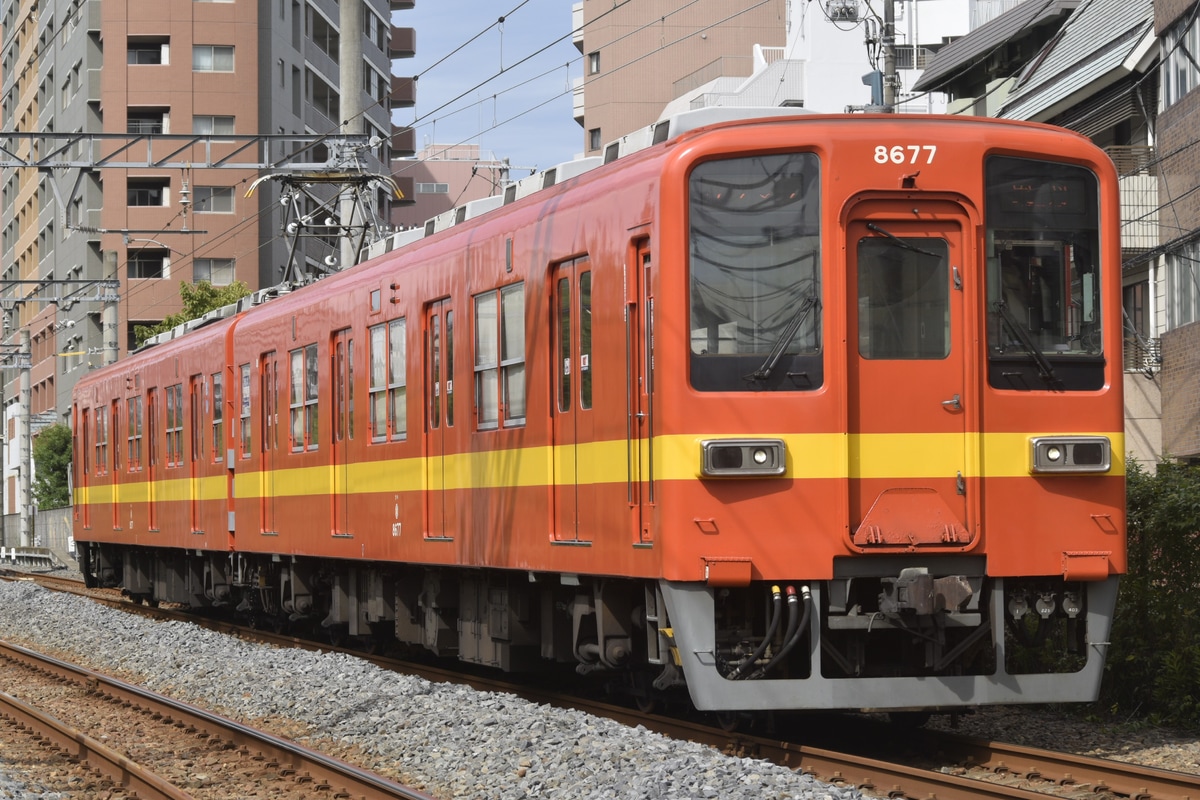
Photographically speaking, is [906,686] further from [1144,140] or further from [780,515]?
[1144,140]

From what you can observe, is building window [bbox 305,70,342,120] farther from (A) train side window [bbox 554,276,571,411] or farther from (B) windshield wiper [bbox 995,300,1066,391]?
(B) windshield wiper [bbox 995,300,1066,391]

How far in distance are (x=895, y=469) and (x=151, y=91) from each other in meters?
55.2

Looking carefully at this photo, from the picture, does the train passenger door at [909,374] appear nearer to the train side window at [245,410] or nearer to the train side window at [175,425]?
the train side window at [245,410]

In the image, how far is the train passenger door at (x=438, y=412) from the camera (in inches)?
477

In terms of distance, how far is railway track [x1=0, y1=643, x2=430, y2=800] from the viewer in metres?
9.07

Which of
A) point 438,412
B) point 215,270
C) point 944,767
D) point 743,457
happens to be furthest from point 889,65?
point 215,270

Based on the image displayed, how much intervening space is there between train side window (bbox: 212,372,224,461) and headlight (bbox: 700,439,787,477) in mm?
10708

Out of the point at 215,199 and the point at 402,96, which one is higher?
the point at 402,96

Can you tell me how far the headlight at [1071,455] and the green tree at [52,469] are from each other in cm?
5680

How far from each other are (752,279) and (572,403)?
1.70 meters

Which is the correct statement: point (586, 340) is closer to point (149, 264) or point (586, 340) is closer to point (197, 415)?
point (197, 415)

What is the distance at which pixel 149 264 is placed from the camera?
205ft

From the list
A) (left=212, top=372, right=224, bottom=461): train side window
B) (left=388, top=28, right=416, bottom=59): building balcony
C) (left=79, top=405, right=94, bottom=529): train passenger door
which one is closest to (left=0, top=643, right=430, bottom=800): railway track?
(left=212, top=372, right=224, bottom=461): train side window

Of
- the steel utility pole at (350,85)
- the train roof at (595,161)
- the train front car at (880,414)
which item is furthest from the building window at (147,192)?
the train front car at (880,414)
